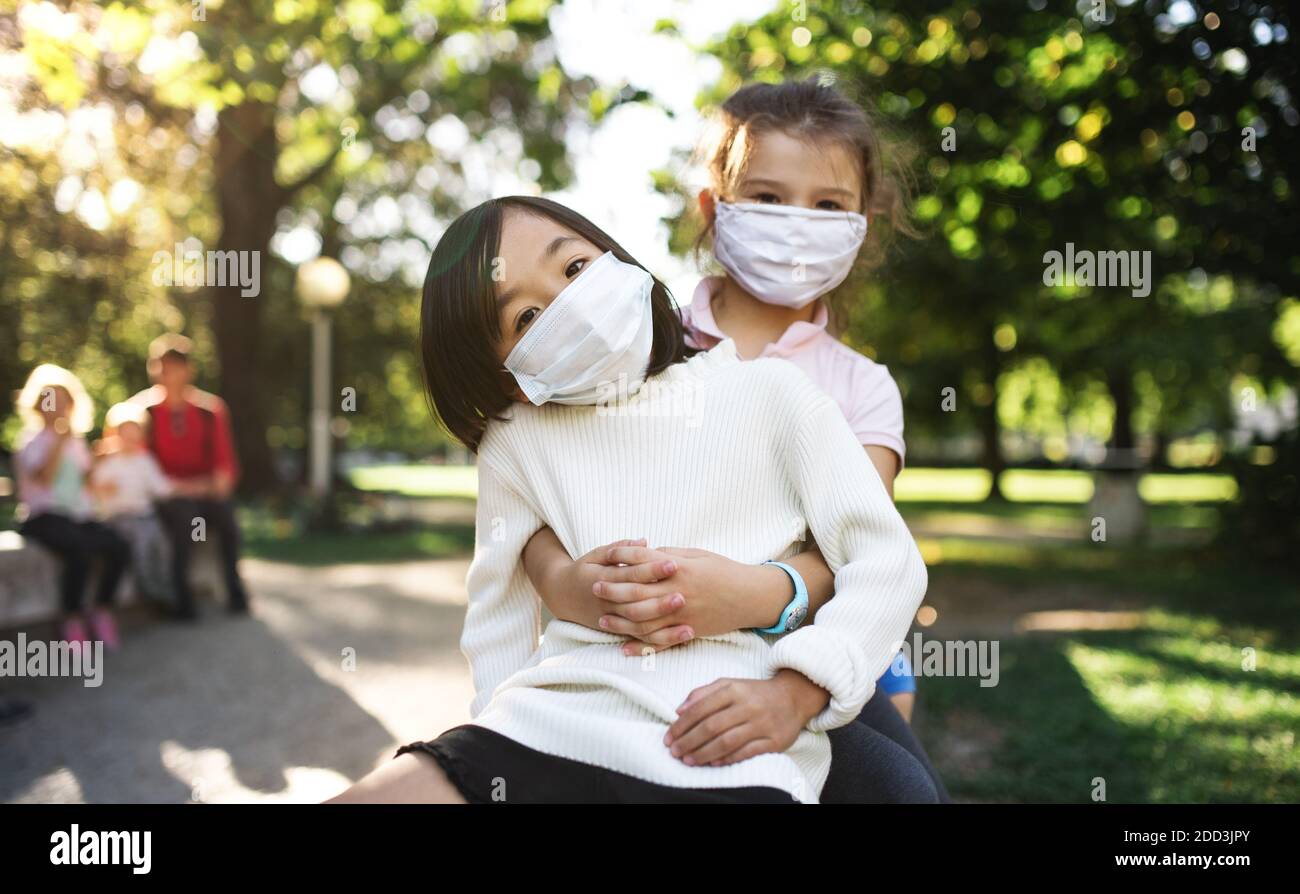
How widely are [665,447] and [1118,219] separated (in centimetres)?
955

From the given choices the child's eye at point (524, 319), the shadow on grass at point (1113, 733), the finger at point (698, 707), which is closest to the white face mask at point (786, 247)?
the child's eye at point (524, 319)

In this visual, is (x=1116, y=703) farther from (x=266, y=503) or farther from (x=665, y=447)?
(x=266, y=503)

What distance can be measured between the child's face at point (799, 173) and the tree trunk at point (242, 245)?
58.3 ft

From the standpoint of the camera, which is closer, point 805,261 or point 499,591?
point 499,591

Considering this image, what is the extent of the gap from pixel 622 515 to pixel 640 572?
0.17 metres

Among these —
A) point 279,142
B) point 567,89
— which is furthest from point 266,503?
point 567,89

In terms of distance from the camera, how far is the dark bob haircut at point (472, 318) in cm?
191

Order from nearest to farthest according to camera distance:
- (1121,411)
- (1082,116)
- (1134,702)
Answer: (1134,702), (1082,116), (1121,411)

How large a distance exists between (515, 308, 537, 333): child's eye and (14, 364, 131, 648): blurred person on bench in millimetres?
6598

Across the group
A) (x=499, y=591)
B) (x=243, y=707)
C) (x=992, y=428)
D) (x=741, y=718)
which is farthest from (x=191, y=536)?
(x=992, y=428)

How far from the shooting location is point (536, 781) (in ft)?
5.44

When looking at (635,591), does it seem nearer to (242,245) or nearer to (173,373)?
(173,373)

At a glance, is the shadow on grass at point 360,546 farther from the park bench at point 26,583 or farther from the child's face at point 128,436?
the park bench at point 26,583

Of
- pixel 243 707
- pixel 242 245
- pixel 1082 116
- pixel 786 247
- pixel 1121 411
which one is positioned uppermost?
pixel 242 245
